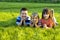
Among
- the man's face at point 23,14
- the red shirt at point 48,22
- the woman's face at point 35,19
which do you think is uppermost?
the man's face at point 23,14

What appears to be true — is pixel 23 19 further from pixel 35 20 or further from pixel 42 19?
pixel 42 19

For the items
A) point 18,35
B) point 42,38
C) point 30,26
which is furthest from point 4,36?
point 30,26

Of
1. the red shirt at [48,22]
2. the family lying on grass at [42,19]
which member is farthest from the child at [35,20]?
the red shirt at [48,22]

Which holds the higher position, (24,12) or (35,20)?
(24,12)

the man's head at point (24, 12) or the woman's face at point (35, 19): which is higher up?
the man's head at point (24, 12)

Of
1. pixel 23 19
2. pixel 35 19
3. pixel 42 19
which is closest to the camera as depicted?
pixel 35 19

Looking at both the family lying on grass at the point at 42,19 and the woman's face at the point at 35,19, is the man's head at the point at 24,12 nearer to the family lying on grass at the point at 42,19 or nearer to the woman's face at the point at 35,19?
the family lying on grass at the point at 42,19

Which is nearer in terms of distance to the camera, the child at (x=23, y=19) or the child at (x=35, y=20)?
the child at (x=35, y=20)

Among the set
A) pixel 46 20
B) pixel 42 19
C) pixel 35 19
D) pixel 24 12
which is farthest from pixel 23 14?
pixel 46 20

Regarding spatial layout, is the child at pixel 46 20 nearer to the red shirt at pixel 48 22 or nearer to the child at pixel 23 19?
the red shirt at pixel 48 22

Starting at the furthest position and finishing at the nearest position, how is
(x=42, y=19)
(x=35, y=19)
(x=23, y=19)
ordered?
(x=23, y=19), (x=42, y=19), (x=35, y=19)

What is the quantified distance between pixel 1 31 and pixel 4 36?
526 millimetres

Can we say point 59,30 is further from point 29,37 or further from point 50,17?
point 29,37

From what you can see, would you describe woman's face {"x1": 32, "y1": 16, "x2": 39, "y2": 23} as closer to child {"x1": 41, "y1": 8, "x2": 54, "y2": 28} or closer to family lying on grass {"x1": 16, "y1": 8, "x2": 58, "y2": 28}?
family lying on grass {"x1": 16, "y1": 8, "x2": 58, "y2": 28}
